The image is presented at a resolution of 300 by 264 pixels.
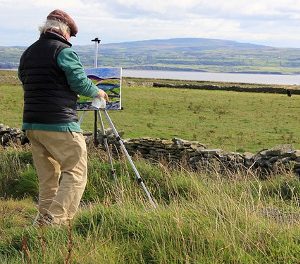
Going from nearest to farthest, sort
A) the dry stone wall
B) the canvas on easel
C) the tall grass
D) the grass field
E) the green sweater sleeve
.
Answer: the tall grass
the green sweater sleeve
the canvas on easel
the dry stone wall
the grass field

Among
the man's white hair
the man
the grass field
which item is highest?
the man's white hair

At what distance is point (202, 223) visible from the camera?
5125 millimetres

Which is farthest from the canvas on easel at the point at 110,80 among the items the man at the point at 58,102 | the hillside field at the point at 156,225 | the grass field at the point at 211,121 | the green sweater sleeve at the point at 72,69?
the grass field at the point at 211,121

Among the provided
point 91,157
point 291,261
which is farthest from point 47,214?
point 91,157

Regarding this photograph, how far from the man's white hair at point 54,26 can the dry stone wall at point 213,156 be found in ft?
14.0

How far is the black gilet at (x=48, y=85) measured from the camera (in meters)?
5.98

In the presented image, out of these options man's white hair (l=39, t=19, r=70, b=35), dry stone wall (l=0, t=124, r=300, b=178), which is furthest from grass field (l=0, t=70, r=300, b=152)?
man's white hair (l=39, t=19, r=70, b=35)

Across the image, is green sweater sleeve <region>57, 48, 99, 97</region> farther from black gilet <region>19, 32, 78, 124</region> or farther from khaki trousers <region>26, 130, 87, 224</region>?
khaki trousers <region>26, 130, 87, 224</region>

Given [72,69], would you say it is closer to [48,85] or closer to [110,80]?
[48,85]

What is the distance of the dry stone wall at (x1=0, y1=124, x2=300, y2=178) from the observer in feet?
34.9

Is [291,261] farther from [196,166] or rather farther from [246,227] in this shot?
[196,166]

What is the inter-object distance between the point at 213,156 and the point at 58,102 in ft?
20.0

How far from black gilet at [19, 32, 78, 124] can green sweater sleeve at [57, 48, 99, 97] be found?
73 millimetres

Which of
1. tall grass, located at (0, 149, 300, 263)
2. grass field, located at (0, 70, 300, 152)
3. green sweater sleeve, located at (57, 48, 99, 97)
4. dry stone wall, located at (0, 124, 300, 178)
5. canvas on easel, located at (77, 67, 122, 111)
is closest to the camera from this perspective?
tall grass, located at (0, 149, 300, 263)
